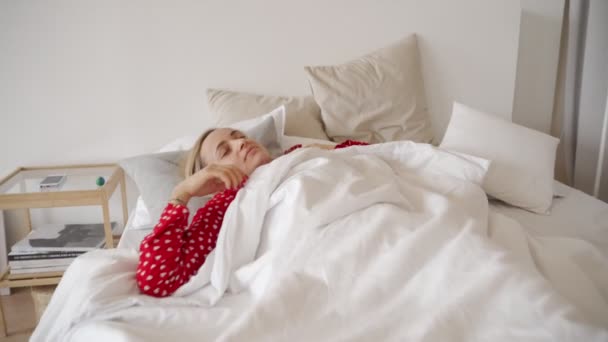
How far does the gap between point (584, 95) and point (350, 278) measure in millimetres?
1993

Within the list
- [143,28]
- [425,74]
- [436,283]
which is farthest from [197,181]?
[425,74]

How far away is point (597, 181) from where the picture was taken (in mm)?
2229

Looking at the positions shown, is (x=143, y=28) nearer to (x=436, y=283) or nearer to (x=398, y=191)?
(x=398, y=191)

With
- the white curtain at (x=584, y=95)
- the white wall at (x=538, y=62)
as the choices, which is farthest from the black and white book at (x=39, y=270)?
the white curtain at (x=584, y=95)

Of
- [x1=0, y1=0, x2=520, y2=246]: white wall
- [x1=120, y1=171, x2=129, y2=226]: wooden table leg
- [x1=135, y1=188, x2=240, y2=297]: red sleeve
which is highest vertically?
[x1=0, y1=0, x2=520, y2=246]: white wall

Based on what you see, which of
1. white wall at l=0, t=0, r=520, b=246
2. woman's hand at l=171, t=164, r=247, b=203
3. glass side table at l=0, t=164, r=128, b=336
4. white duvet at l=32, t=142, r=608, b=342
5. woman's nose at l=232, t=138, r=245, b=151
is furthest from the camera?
white wall at l=0, t=0, r=520, b=246

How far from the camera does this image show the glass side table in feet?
5.49

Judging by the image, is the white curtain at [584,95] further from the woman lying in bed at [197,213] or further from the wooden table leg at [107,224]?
the wooden table leg at [107,224]

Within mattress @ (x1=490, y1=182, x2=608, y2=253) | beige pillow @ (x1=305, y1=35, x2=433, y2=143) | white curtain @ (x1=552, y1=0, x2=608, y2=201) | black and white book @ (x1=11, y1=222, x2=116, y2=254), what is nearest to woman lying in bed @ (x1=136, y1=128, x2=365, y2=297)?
beige pillow @ (x1=305, y1=35, x2=433, y2=143)

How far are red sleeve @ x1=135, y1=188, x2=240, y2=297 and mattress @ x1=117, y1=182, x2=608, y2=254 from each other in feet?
1.06

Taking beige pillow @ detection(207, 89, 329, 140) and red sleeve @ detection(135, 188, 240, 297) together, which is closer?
red sleeve @ detection(135, 188, 240, 297)

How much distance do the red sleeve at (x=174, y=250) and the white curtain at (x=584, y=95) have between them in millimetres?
1934

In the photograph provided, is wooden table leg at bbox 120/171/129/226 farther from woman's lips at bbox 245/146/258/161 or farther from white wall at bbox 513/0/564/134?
white wall at bbox 513/0/564/134

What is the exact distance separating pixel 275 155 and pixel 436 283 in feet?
2.97
